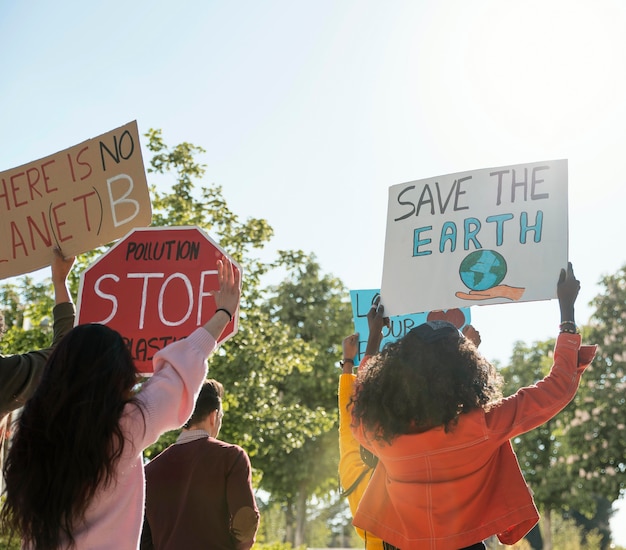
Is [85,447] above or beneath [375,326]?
beneath

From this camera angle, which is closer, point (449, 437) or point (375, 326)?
point (449, 437)

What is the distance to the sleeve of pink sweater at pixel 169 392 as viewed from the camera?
8.27 ft

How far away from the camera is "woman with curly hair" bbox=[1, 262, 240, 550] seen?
2.43 meters

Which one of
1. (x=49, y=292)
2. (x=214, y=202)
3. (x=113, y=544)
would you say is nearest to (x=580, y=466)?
(x=214, y=202)

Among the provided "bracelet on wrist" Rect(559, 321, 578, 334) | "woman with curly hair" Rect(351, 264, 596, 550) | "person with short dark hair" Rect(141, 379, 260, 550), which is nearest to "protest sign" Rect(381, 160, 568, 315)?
"bracelet on wrist" Rect(559, 321, 578, 334)

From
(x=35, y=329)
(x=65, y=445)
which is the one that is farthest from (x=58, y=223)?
(x=35, y=329)

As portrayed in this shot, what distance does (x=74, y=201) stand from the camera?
4660 mm

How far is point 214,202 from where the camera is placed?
17.1m

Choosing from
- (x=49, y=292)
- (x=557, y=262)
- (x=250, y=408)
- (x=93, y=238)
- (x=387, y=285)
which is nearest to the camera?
Result: (x=557, y=262)

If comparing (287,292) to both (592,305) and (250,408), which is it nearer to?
(592,305)

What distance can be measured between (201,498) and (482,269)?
1.76m

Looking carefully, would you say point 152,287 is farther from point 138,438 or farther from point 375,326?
point 138,438

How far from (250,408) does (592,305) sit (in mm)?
13108

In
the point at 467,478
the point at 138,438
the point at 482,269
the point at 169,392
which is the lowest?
the point at 467,478
